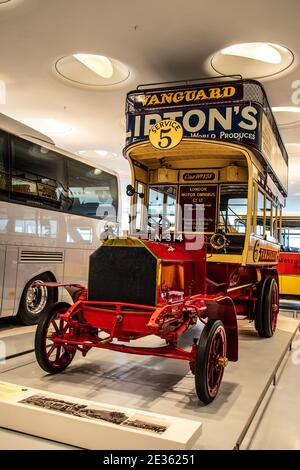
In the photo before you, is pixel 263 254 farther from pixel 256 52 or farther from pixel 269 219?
pixel 256 52

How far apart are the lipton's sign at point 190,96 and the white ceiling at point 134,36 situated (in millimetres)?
1230

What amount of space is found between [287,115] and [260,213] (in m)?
5.06

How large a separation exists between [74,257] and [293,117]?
6483 millimetres

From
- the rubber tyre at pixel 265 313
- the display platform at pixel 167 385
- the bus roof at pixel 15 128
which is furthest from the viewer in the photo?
the rubber tyre at pixel 265 313

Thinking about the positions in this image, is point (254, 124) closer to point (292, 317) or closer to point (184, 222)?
point (184, 222)

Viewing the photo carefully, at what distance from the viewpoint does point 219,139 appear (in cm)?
469

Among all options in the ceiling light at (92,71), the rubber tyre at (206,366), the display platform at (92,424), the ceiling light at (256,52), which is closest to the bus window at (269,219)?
the ceiling light at (256,52)

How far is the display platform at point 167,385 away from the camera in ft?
9.37

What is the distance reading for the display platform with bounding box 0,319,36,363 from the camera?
438 cm

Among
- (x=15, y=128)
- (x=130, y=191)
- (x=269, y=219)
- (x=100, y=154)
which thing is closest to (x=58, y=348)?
(x=130, y=191)

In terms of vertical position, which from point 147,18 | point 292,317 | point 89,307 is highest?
point 147,18

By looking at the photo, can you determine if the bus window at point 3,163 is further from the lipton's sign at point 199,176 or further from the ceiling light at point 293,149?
the ceiling light at point 293,149

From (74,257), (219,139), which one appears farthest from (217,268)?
(74,257)

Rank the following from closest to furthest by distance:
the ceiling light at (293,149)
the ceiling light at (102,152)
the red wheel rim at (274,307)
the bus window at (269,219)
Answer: the red wheel rim at (274,307)
the bus window at (269,219)
the ceiling light at (293,149)
the ceiling light at (102,152)
